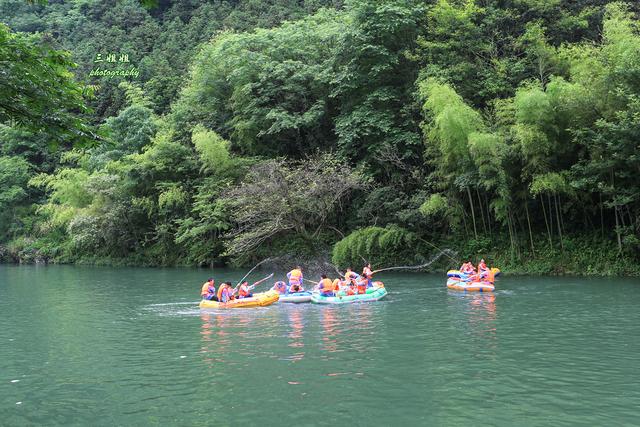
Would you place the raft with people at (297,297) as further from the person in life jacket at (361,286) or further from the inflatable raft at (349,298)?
the person in life jacket at (361,286)

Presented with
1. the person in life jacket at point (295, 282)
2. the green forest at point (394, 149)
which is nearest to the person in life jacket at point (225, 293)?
the person in life jacket at point (295, 282)

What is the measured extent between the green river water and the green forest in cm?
574

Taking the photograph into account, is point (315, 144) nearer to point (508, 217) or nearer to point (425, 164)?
point (425, 164)

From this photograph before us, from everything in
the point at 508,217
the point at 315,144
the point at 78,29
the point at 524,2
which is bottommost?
the point at 508,217

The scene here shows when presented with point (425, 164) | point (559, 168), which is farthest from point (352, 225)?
point (559, 168)

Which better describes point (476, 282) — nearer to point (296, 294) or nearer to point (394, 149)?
point (296, 294)

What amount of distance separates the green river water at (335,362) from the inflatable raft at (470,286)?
78cm

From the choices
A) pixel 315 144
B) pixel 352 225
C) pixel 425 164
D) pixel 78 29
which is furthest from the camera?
pixel 78 29

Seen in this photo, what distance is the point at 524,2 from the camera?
1104 inches

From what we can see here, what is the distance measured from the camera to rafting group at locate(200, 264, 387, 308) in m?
17.5

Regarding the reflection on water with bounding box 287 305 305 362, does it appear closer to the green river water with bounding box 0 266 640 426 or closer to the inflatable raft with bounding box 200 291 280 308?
the green river water with bounding box 0 266 640 426

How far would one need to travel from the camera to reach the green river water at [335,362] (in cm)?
741

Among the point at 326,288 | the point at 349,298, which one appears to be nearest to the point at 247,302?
the point at 326,288

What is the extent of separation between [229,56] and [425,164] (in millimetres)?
14456
